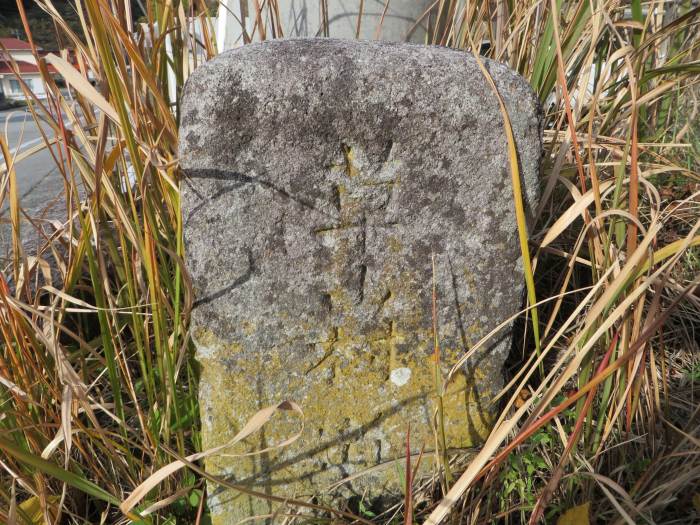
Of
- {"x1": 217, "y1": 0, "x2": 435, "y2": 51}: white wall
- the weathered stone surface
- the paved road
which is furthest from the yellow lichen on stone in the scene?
{"x1": 217, "y1": 0, "x2": 435, "y2": 51}: white wall

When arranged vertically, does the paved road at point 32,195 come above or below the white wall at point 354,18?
below

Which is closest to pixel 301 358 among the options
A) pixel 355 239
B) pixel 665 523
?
pixel 355 239

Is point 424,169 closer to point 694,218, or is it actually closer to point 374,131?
point 374,131

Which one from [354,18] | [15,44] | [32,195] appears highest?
[15,44]

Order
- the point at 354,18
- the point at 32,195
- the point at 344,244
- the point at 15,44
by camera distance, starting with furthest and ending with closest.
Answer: the point at 15,44
the point at 32,195
the point at 354,18
the point at 344,244

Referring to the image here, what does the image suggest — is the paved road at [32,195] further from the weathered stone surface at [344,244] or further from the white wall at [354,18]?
the white wall at [354,18]

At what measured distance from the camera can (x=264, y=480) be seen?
116 centimetres

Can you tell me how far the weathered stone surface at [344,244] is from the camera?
96 cm

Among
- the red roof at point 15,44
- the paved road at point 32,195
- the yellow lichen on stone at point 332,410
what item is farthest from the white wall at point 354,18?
the yellow lichen on stone at point 332,410

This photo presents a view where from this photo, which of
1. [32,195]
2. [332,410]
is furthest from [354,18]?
[32,195]

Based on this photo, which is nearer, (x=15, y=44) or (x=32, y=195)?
(x=32, y=195)

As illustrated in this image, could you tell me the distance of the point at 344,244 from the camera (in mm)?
1057

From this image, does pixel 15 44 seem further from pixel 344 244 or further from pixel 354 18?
pixel 344 244

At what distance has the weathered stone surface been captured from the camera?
96 cm
